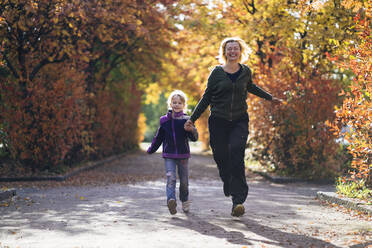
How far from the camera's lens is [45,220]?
250 inches

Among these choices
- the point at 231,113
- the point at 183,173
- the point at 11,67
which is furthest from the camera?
the point at 11,67

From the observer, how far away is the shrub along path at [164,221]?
5.18 metres

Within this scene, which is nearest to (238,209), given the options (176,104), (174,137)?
(174,137)

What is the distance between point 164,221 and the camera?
629 cm

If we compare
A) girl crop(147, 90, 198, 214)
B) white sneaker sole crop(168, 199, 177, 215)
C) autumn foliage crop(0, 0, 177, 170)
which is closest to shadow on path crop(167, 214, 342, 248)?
white sneaker sole crop(168, 199, 177, 215)

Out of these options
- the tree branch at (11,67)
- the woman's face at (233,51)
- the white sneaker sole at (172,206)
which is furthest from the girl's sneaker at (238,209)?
the tree branch at (11,67)

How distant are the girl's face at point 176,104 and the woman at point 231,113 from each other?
42 centimetres

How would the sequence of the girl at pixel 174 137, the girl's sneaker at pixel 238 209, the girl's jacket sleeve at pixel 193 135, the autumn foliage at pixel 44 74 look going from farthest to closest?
1. the autumn foliage at pixel 44 74
2. the girl at pixel 174 137
3. the girl's jacket sleeve at pixel 193 135
4. the girl's sneaker at pixel 238 209

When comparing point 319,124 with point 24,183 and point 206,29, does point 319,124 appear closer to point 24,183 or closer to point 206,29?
point 206,29

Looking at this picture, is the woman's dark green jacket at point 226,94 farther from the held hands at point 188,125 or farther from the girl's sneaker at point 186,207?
the girl's sneaker at point 186,207

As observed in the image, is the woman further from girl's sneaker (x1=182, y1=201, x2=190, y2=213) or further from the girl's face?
girl's sneaker (x1=182, y1=201, x2=190, y2=213)

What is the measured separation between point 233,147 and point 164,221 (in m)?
1.25

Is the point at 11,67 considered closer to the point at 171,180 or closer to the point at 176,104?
the point at 176,104

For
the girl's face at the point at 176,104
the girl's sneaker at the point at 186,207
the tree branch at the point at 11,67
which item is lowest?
the girl's sneaker at the point at 186,207
